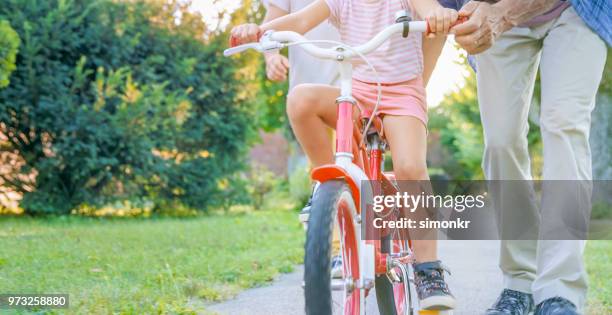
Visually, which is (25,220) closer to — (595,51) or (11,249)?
(11,249)

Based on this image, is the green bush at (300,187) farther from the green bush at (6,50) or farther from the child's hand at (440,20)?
the child's hand at (440,20)

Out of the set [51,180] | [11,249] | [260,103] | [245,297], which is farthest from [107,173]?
[245,297]

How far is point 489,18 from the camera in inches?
112

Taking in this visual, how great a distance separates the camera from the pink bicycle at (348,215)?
6.91 ft

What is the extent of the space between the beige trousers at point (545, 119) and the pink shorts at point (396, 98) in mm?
515

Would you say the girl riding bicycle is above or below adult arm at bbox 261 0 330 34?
below

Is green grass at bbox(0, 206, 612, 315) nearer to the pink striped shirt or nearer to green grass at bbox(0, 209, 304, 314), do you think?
green grass at bbox(0, 209, 304, 314)

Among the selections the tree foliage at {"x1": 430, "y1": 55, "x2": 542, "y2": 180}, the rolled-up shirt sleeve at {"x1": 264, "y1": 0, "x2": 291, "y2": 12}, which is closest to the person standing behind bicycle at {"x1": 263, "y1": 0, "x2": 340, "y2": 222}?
the rolled-up shirt sleeve at {"x1": 264, "y1": 0, "x2": 291, "y2": 12}

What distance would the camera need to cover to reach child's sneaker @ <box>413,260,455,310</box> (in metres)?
2.79

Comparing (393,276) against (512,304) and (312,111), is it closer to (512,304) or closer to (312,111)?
(312,111)

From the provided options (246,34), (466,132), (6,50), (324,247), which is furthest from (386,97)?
(466,132)

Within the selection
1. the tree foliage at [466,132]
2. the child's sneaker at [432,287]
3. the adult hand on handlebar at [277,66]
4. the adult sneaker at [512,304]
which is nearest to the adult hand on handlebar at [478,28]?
the adult hand on handlebar at [277,66]

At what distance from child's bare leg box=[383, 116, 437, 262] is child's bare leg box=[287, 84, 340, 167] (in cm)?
22

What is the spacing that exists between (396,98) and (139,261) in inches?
126
